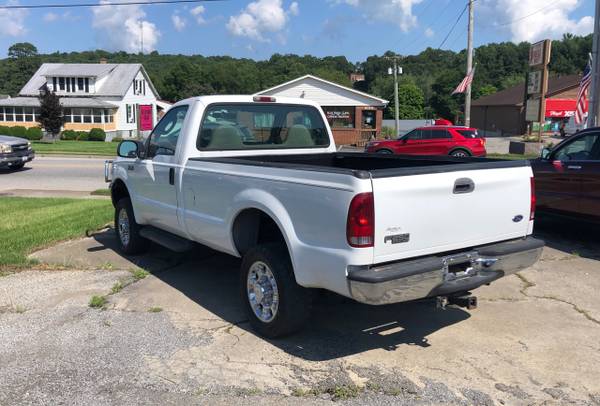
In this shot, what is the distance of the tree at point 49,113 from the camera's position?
4238 cm

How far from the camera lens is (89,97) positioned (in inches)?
2144

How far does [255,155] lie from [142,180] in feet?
4.83

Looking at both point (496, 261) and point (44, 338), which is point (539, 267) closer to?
point (496, 261)

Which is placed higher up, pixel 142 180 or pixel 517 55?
pixel 517 55

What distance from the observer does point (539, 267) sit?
685 centimetres

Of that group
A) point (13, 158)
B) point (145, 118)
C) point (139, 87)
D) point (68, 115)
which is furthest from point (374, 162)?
point (139, 87)

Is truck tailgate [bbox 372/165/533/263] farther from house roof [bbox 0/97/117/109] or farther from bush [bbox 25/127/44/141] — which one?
house roof [bbox 0/97/117/109]

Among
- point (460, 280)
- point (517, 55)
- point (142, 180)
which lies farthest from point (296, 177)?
point (517, 55)

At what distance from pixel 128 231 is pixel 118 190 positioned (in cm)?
67

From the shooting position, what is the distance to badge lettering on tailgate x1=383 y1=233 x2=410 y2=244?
12.5 ft

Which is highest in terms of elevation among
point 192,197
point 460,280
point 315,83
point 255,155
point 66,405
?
point 315,83

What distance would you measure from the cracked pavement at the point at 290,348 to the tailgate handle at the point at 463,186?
4.15 feet

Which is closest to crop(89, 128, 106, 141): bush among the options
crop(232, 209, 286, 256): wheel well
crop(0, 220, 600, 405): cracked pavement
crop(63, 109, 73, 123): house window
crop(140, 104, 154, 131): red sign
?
crop(63, 109, 73, 123): house window

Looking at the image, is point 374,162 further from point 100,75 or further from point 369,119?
point 100,75
